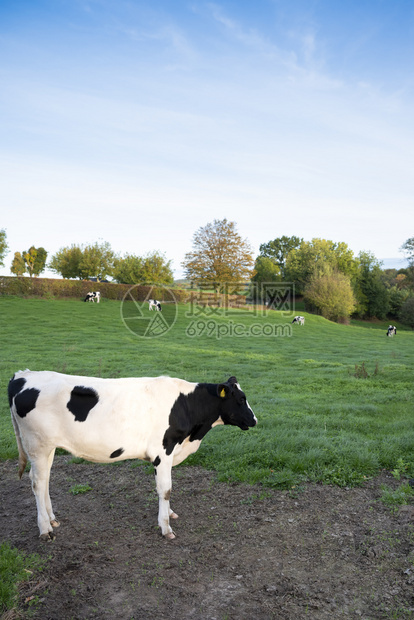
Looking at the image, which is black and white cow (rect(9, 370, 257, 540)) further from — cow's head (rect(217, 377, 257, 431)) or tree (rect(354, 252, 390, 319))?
tree (rect(354, 252, 390, 319))

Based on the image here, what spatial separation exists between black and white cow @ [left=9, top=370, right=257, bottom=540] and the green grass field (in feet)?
6.43

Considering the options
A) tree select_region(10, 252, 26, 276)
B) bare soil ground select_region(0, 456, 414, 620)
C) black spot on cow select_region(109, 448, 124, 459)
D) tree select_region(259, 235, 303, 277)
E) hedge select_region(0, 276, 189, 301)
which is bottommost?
bare soil ground select_region(0, 456, 414, 620)

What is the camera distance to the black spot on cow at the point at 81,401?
16.5 ft

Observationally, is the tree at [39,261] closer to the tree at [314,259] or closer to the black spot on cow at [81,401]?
the tree at [314,259]

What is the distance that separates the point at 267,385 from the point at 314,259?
73.1 metres

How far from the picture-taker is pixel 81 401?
5.09 meters

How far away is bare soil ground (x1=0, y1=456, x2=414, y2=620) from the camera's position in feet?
13.1

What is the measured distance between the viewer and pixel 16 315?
30391 millimetres

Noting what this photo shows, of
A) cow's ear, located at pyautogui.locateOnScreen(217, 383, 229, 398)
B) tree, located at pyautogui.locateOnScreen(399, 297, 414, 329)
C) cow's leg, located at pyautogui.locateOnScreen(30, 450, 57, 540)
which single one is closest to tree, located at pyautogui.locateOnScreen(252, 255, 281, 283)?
tree, located at pyautogui.locateOnScreen(399, 297, 414, 329)

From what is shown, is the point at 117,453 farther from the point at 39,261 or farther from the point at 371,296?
the point at 39,261

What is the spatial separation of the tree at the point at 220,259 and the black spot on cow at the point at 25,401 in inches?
2327

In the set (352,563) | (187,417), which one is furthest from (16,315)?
(352,563)

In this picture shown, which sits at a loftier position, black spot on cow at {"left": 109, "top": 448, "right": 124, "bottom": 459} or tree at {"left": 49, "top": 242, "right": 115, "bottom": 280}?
tree at {"left": 49, "top": 242, "right": 115, "bottom": 280}

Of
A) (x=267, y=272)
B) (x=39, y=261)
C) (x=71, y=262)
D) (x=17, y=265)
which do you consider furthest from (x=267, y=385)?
(x=39, y=261)
